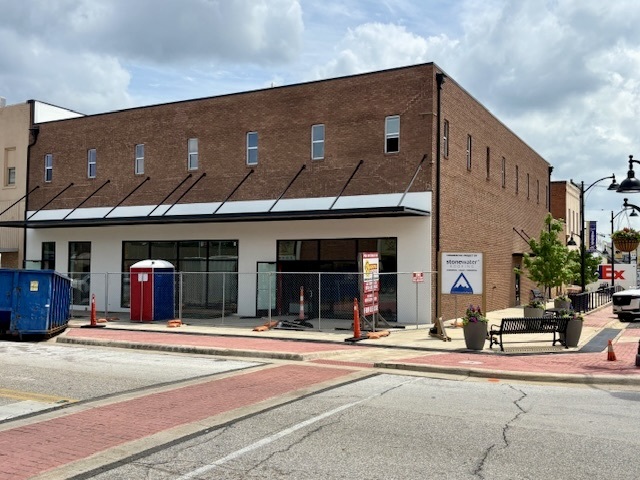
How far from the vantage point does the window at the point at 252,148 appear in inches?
1060

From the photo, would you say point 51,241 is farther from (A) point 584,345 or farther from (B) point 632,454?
(B) point 632,454

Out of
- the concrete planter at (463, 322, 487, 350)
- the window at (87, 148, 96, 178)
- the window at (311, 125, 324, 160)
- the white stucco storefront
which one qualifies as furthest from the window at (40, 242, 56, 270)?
the concrete planter at (463, 322, 487, 350)

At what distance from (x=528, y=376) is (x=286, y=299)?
13.7 meters

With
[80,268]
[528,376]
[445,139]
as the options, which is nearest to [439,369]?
[528,376]

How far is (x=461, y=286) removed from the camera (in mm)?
20156

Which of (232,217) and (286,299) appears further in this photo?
(286,299)

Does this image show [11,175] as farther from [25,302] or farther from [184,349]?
[184,349]

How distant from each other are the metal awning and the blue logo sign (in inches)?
116

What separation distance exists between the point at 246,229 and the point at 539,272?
512 inches

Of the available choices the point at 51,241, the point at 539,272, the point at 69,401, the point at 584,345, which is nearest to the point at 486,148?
the point at 539,272

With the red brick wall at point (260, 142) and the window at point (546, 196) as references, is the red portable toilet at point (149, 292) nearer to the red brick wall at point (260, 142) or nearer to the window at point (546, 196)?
the red brick wall at point (260, 142)

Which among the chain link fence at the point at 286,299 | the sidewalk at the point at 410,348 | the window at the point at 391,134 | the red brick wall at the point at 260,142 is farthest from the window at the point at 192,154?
the window at the point at 391,134

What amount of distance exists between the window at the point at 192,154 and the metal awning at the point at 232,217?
2.77 meters

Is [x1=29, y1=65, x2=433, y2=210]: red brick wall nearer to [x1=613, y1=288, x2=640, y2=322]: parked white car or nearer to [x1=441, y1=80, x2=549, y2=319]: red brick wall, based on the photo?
[x1=441, y1=80, x2=549, y2=319]: red brick wall
